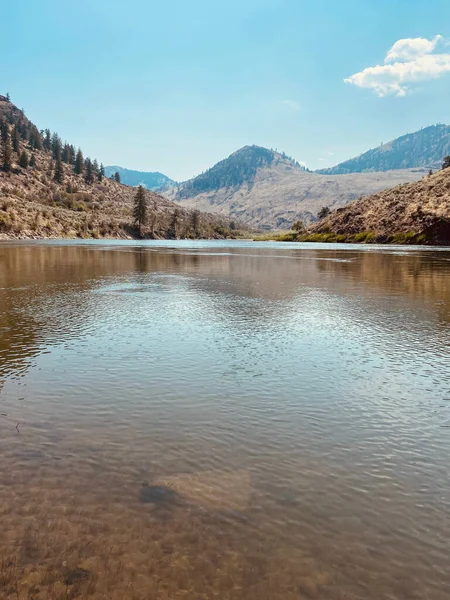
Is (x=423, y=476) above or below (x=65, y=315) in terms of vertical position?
below

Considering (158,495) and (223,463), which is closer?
(158,495)

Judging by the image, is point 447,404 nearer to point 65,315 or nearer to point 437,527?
point 437,527

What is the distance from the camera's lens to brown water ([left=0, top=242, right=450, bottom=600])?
23.0 ft

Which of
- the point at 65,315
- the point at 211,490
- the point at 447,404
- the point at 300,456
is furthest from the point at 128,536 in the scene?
the point at 65,315

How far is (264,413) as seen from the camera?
13625 mm

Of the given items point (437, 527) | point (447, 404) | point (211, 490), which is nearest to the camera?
point (437, 527)

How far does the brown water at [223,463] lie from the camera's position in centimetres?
701

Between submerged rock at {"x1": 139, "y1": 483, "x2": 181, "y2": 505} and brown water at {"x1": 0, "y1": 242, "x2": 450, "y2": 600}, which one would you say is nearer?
brown water at {"x1": 0, "y1": 242, "x2": 450, "y2": 600}

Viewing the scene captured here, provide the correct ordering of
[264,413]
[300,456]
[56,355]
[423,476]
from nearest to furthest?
[423,476]
[300,456]
[264,413]
[56,355]

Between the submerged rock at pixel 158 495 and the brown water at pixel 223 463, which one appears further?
the submerged rock at pixel 158 495

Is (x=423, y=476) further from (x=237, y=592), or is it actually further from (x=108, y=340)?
(x=108, y=340)

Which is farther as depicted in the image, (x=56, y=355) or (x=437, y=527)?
(x=56, y=355)

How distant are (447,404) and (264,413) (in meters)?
6.42

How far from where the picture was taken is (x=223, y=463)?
10.5m
